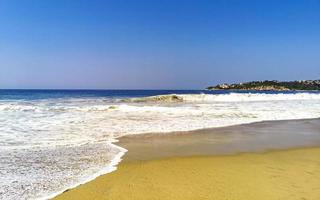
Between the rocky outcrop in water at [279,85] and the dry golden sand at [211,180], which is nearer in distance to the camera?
the dry golden sand at [211,180]

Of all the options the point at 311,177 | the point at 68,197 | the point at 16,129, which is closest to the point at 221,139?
the point at 311,177

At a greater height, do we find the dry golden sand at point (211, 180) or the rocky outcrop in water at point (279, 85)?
the rocky outcrop in water at point (279, 85)

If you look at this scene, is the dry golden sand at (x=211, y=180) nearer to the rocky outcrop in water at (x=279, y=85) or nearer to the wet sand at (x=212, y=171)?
the wet sand at (x=212, y=171)

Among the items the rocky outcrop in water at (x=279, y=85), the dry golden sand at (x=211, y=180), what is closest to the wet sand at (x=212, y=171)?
the dry golden sand at (x=211, y=180)

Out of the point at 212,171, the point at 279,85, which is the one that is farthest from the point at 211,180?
the point at 279,85

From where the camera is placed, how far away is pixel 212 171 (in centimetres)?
579

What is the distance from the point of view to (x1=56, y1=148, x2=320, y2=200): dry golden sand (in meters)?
4.56

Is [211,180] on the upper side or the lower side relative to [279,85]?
lower

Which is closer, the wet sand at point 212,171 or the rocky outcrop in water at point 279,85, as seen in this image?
the wet sand at point 212,171

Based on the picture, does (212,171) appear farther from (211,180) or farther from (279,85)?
(279,85)

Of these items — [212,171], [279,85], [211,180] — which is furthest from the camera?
[279,85]

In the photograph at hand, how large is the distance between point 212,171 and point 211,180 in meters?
0.58

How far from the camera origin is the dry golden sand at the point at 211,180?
15.0 ft

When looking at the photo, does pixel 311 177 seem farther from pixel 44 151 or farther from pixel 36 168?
pixel 44 151
